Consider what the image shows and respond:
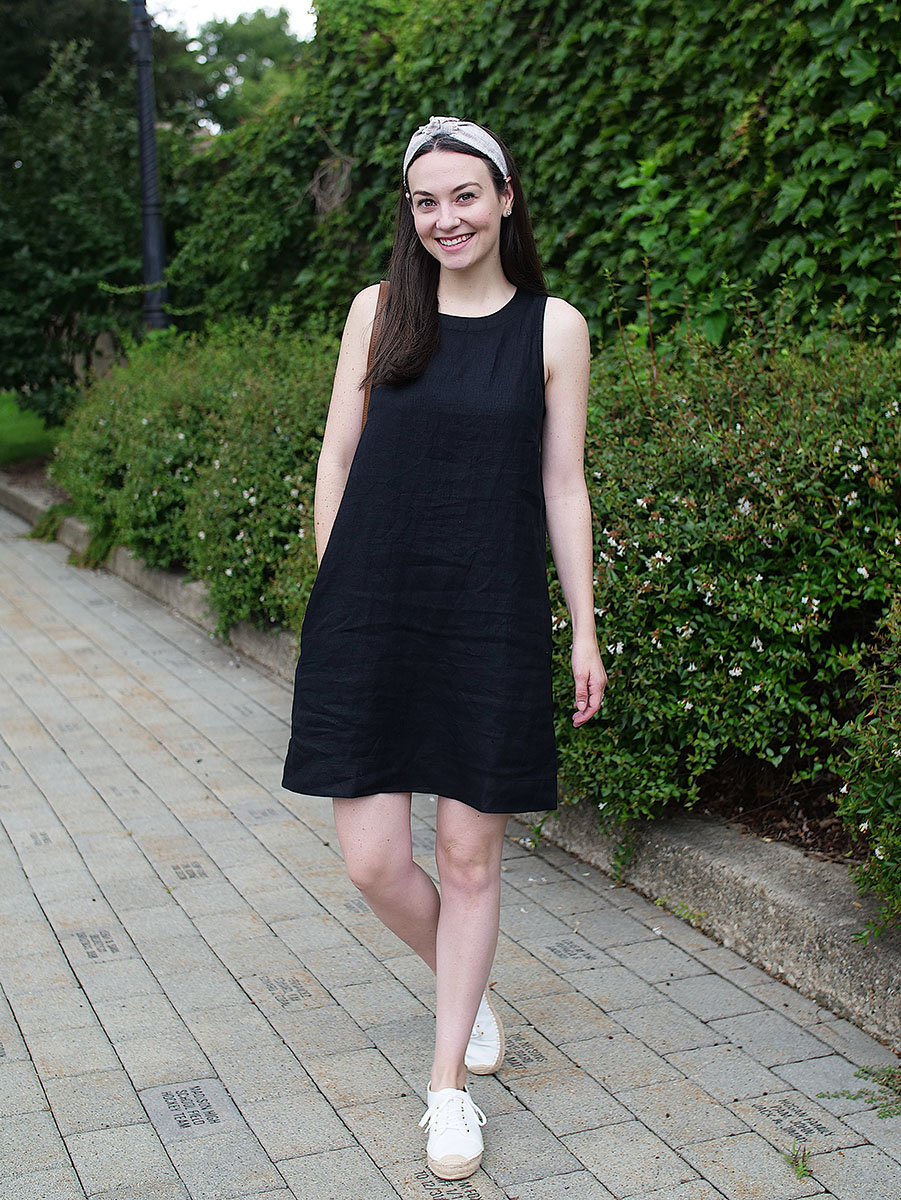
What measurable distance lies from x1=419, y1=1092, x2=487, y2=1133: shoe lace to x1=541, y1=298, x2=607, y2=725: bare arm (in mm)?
800

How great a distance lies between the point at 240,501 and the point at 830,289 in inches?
112

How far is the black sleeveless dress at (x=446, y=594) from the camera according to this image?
8.16ft

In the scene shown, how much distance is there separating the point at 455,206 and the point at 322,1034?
1920 millimetres

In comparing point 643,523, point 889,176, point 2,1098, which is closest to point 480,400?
point 643,523

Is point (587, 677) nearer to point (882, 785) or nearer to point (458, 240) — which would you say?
point (882, 785)

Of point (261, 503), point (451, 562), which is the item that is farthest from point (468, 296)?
point (261, 503)

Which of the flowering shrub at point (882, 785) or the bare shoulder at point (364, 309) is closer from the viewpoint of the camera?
the bare shoulder at point (364, 309)

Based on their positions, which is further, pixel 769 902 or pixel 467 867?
pixel 769 902

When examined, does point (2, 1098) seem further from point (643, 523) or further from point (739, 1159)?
point (643, 523)

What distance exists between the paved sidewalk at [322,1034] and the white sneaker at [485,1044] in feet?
0.12

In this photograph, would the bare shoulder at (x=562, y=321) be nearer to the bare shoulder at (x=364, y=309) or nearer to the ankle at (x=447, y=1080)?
the bare shoulder at (x=364, y=309)

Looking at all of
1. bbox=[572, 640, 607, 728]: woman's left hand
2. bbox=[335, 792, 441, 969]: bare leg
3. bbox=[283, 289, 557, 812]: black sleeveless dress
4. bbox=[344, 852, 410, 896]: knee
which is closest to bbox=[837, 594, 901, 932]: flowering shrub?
bbox=[572, 640, 607, 728]: woman's left hand

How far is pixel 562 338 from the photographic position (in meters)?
2.54

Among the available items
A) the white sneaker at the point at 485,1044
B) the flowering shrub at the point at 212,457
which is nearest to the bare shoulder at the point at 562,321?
the white sneaker at the point at 485,1044
